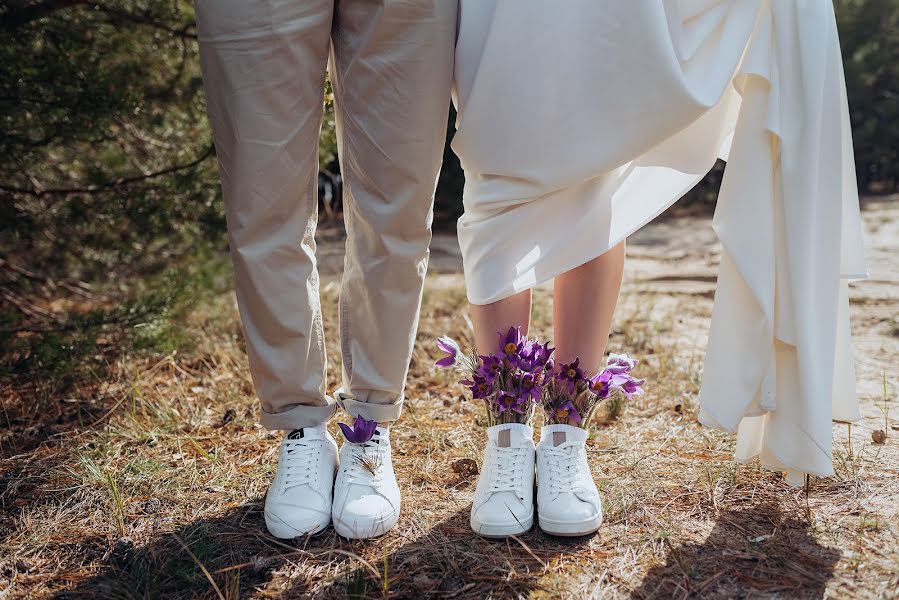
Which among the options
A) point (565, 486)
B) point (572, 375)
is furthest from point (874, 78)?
point (565, 486)

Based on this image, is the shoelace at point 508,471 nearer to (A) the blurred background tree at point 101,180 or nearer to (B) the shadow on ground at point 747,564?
(B) the shadow on ground at point 747,564

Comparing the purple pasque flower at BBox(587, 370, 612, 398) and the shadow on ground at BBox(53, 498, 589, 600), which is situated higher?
the purple pasque flower at BBox(587, 370, 612, 398)

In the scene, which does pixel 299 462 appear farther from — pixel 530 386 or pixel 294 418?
pixel 530 386

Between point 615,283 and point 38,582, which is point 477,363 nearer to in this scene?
point 615,283

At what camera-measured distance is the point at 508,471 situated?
133 centimetres

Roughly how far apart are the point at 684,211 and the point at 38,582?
4.69 metres

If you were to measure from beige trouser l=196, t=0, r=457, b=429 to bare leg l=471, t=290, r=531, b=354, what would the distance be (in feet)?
0.41

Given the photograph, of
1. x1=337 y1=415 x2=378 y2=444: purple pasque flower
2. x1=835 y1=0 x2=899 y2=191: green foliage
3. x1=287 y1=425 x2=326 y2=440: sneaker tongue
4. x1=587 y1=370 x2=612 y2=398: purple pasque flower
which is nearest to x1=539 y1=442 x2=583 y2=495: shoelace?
x1=587 y1=370 x2=612 y2=398: purple pasque flower

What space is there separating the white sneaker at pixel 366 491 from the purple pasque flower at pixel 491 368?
0.23 m

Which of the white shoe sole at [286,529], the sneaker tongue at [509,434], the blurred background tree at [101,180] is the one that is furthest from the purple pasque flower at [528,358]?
the blurred background tree at [101,180]

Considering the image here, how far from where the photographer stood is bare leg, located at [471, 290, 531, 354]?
1.40m

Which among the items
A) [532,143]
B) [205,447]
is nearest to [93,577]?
[205,447]

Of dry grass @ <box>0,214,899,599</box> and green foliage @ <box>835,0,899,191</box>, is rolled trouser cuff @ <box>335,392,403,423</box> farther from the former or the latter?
green foliage @ <box>835,0,899,191</box>

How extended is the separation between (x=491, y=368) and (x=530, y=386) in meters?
0.08
